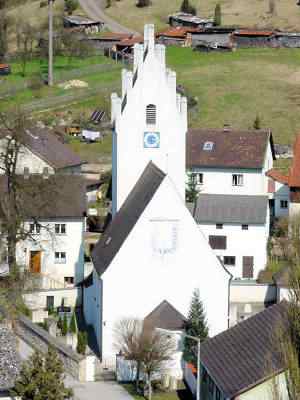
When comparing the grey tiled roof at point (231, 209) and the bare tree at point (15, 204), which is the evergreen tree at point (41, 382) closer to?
the bare tree at point (15, 204)

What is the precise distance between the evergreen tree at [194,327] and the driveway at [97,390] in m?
2.70

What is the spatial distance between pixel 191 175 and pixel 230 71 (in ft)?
145

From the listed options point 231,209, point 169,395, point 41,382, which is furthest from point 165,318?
point 231,209

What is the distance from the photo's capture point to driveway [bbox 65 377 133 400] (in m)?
51.2

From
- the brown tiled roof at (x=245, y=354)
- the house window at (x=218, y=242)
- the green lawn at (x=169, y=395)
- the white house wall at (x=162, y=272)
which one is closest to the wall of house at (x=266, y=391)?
the brown tiled roof at (x=245, y=354)

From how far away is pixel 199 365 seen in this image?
46.8m

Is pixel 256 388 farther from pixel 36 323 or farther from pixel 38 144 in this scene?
pixel 38 144

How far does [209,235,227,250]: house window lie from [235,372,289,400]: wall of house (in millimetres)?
25847

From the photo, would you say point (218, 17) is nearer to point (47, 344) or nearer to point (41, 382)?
point (47, 344)

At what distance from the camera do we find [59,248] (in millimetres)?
67250

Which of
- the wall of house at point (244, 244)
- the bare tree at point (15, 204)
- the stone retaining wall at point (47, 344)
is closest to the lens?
the stone retaining wall at point (47, 344)

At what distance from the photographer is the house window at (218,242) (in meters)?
69.6

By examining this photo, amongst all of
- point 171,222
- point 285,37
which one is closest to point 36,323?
point 171,222

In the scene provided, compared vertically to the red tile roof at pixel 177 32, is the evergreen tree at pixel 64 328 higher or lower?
lower
